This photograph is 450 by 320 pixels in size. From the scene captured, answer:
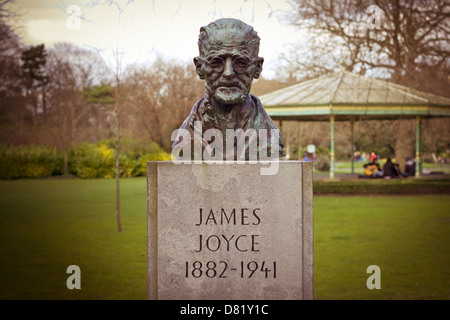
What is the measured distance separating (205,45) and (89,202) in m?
13.7

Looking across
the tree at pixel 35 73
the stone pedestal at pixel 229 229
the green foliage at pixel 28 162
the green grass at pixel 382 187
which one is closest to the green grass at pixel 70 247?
the stone pedestal at pixel 229 229

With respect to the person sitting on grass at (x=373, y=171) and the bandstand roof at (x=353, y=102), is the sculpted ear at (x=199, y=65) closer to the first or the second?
the bandstand roof at (x=353, y=102)

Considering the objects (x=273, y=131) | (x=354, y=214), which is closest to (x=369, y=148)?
(x=354, y=214)

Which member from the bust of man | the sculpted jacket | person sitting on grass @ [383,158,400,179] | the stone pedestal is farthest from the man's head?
person sitting on grass @ [383,158,400,179]

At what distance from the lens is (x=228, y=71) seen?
13.6 feet

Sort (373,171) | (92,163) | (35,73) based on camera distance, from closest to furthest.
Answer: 1. (373,171)
2. (92,163)
3. (35,73)

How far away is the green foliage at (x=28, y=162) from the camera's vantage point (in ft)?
88.4

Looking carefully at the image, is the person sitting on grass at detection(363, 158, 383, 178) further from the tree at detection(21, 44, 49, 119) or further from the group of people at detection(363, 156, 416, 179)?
the tree at detection(21, 44, 49, 119)

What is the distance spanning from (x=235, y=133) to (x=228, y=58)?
0.74m

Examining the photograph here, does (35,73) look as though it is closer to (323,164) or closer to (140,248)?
(323,164)

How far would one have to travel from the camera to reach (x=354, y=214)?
14.0 metres

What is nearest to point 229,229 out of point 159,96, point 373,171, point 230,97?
point 230,97

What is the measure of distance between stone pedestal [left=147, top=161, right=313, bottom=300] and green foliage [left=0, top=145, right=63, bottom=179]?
25.6 m

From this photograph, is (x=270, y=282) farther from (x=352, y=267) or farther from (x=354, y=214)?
(x=354, y=214)
